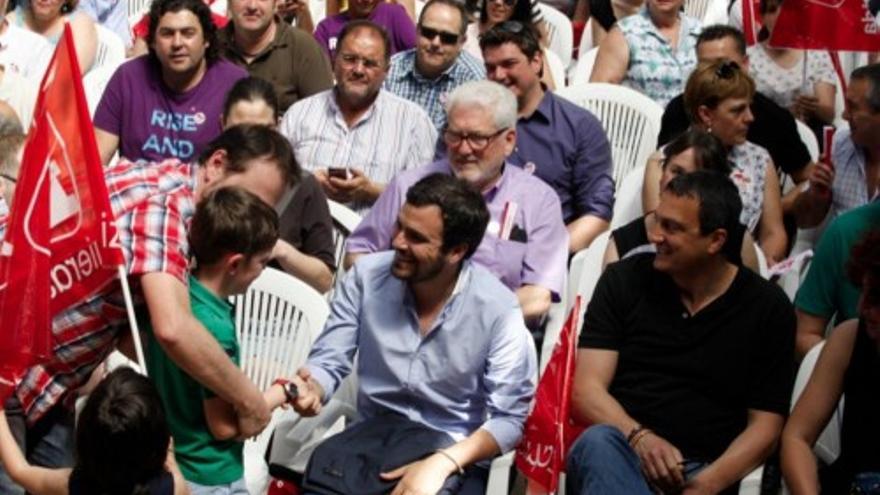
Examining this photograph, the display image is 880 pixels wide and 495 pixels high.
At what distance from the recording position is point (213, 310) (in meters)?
4.67

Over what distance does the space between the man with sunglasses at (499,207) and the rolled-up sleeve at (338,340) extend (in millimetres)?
773

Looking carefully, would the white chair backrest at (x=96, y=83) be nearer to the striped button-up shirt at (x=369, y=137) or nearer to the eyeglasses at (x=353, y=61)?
the striped button-up shirt at (x=369, y=137)

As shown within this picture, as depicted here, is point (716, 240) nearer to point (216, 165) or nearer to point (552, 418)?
point (552, 418)

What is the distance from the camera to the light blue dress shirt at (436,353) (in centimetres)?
546

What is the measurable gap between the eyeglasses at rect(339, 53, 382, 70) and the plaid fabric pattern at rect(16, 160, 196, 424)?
275cm

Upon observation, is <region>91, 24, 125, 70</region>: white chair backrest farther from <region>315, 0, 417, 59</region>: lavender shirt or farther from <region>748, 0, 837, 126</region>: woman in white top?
<region>748, 0, 837, 126</region>: woman in white top

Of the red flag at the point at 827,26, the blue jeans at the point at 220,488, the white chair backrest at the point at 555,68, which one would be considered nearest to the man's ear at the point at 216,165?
the blue jeans at the point at 220,488

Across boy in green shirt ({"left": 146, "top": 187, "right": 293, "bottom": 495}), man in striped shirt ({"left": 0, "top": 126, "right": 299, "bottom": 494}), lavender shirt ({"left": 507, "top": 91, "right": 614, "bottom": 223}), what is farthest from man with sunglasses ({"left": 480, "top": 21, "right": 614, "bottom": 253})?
boy in green shirt ({"left": 146, "top": 187, "right": 293, "bottom": 495})

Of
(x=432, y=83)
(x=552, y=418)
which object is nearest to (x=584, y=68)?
(x=432, y=83)

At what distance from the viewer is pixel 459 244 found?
549 cm

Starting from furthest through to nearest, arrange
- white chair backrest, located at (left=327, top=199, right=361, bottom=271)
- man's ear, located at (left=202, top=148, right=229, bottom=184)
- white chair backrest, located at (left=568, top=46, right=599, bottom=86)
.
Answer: white chair backrest, located at (left=568, top=46, right=599, bottom=86) → white chair backrest, located at (left=327, top=199, right=361, bottom=271) → man's ear, located at (left=202, top=148, right=229, bottom=184)

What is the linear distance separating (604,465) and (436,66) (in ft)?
10.9

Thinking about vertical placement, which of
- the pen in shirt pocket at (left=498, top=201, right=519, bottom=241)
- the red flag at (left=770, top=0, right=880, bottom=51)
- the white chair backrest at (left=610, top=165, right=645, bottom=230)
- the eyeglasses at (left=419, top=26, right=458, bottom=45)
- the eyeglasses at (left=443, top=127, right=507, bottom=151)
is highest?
the red flag at (left=770, top=0, right=880, bottom=51)

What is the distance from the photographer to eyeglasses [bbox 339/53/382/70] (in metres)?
7.50
